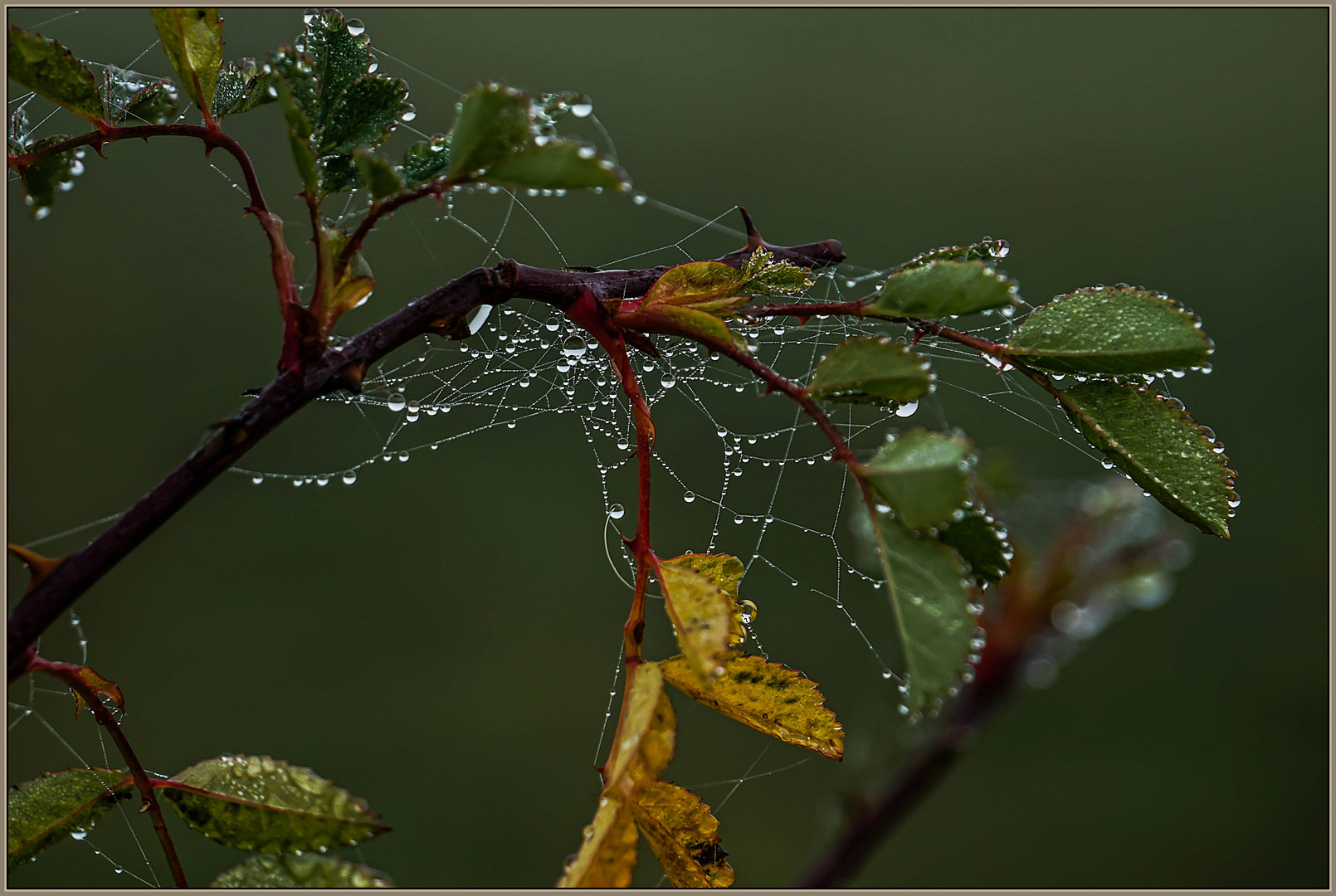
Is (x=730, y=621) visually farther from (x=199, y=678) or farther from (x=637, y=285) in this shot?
(x=199, y=678)

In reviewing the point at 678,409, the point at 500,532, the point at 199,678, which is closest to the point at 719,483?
the point at 678,409

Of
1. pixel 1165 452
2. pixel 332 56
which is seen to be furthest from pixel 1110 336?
pixel 332 56

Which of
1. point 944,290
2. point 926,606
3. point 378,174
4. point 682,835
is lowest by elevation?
point 682,835

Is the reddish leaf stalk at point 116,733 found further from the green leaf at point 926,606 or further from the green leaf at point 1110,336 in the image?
the green leaf at point 1110,336

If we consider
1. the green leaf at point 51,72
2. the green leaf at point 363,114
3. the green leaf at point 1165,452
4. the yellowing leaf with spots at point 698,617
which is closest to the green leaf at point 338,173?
the green leaf at point 363,114

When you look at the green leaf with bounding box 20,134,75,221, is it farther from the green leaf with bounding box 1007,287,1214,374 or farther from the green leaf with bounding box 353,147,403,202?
the green leaf with bounding box 1007,287,1214,374

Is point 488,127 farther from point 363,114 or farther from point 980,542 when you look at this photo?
point 980,542
